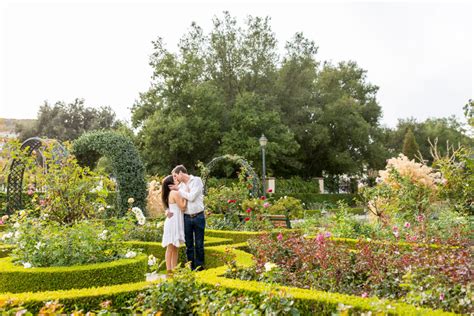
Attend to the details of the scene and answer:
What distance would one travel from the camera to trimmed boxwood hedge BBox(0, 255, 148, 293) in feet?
18.8

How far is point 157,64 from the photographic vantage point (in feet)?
89.0

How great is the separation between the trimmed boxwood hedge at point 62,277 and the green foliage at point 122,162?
630cm

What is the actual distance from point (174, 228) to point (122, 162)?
5.70m

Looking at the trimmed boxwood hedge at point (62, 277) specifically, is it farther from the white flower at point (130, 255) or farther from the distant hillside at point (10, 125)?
the distant hillside at point (10, 125)

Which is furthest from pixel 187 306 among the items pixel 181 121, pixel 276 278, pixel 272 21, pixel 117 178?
pixel 272 21

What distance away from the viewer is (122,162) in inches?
486

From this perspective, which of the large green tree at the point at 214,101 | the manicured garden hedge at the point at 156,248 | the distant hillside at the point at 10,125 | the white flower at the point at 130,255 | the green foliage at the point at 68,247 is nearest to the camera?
the green foliage at the point at 68,247

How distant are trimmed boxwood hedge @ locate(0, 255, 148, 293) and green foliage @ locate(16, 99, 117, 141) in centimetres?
3084

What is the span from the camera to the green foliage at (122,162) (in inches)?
485

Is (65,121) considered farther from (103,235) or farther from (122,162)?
(103,235)

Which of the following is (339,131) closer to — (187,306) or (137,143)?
(137,143)

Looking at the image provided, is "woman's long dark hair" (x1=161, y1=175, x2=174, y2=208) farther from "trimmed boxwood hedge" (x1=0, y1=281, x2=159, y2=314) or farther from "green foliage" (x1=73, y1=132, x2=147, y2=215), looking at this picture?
"green foliage" (x1=73, y1=132, x2=147, y2=215)

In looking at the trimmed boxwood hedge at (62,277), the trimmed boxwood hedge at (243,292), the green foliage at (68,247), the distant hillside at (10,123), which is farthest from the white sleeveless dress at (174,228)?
the distant hillside at (10,123)

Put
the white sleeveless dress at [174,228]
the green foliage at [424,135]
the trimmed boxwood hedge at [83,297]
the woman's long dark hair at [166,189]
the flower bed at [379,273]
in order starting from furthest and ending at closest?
the green foliage at [424,135] → the woman's long dark hair at [166,189] → the white sleeveless dress at [174,228] → the trimmed boxwood hedge at [83,297] → the flower bed at [379,273]
